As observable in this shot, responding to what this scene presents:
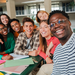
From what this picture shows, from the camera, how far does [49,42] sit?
1256mm

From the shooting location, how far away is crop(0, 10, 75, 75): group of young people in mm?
629

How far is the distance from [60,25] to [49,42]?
0.62 metres

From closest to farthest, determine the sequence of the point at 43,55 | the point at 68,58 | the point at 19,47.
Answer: the point at 68,58
the point at 43,55
the point at 19,47

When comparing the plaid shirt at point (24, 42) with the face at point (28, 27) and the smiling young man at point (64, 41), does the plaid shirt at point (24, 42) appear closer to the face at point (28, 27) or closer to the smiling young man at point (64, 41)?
the face at point (28, 27)

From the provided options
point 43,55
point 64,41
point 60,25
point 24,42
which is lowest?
point 43,55

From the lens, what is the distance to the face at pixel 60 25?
649mm

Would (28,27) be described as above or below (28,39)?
above

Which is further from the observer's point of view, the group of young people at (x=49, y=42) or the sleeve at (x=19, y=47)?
the sleeve at (x=19, y=47)

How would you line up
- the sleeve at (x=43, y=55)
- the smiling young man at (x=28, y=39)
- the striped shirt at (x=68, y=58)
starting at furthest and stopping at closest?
the smiling young man at (x=28, y=39) < the sleeve at (x=43, y=55) < the striped shirt at (x=68, y=58)

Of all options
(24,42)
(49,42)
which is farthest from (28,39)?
(49,42)

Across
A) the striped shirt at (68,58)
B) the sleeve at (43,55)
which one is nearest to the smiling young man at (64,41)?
the striped shirt at (68,58)

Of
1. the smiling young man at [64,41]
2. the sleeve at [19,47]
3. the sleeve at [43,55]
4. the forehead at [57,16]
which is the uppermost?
the forehead at [57,16]

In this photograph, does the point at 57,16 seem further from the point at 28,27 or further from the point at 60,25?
the point at 28,27

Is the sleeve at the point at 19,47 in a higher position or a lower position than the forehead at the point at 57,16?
lower
